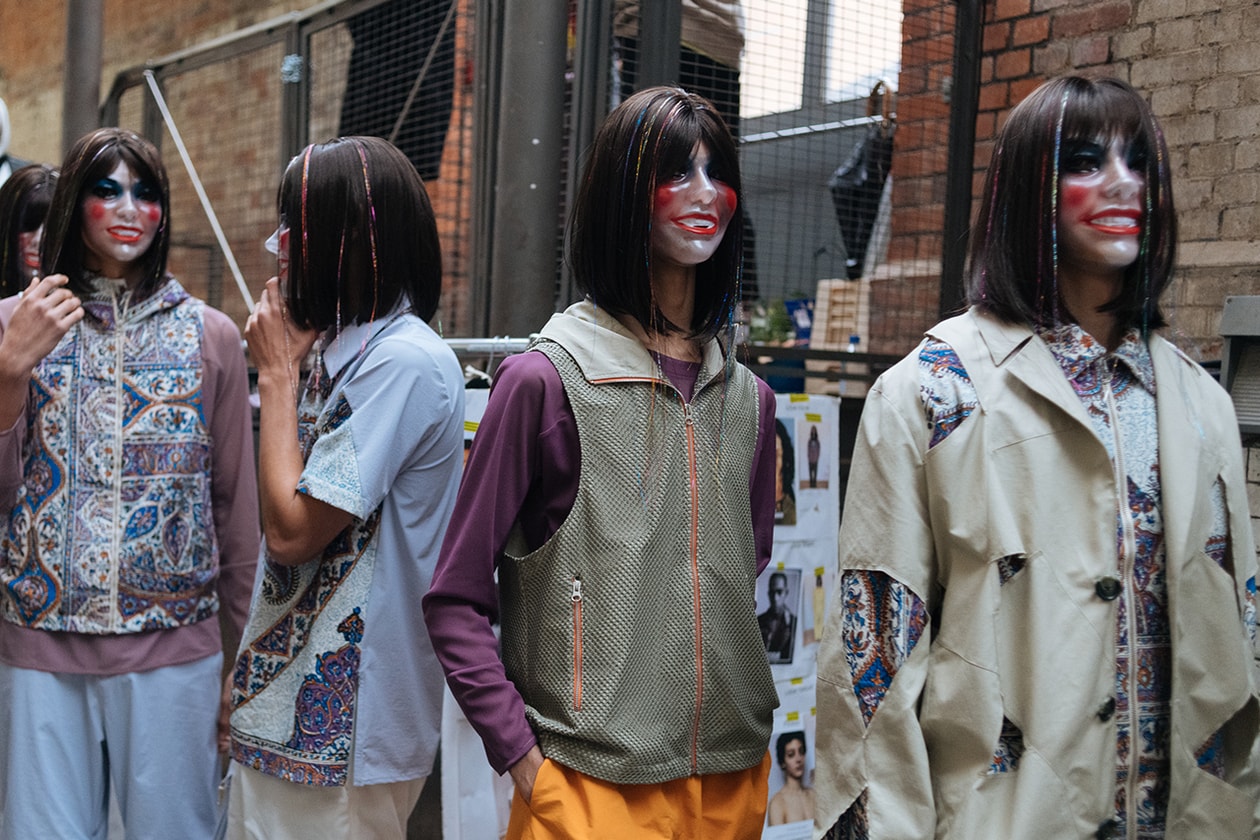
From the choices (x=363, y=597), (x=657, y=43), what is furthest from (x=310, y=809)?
(x=657, y=43)

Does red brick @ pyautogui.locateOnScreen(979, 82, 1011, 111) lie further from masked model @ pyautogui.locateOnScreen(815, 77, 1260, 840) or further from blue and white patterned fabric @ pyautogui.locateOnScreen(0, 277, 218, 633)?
blue and white patterned fabric @ pyautogui.locateOnScreen(0, 277, 218, 633)

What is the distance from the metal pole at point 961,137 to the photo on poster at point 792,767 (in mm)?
1434

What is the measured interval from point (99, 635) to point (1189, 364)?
6.79 feet

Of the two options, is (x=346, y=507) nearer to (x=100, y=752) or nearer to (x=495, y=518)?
(x=495, y=518)

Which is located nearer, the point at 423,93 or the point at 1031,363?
the point at 1031,363

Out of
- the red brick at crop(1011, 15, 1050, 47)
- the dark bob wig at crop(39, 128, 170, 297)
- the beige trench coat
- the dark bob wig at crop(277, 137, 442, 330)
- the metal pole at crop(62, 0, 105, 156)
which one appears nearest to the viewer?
the beige trench coat

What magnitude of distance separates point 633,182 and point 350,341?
700mm

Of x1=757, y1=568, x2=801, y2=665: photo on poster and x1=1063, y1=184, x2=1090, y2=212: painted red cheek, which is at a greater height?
x1=1063, y1=184, x2=1090, y2=212: painted red cheek

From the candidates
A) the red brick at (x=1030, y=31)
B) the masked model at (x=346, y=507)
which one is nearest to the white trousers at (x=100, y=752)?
the masked model at (x=346, y=507)

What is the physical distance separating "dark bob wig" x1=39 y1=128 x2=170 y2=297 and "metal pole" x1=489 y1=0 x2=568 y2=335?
964 mm

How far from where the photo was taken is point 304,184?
229 cm

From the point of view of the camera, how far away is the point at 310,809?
2.17 meters

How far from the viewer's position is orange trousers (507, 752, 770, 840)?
1731 mm

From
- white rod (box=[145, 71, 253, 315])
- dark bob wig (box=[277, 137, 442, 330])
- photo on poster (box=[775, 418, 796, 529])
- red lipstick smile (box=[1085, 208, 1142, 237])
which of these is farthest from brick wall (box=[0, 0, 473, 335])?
red lipstick smile (box=[1085, 208, 1142, 237])
